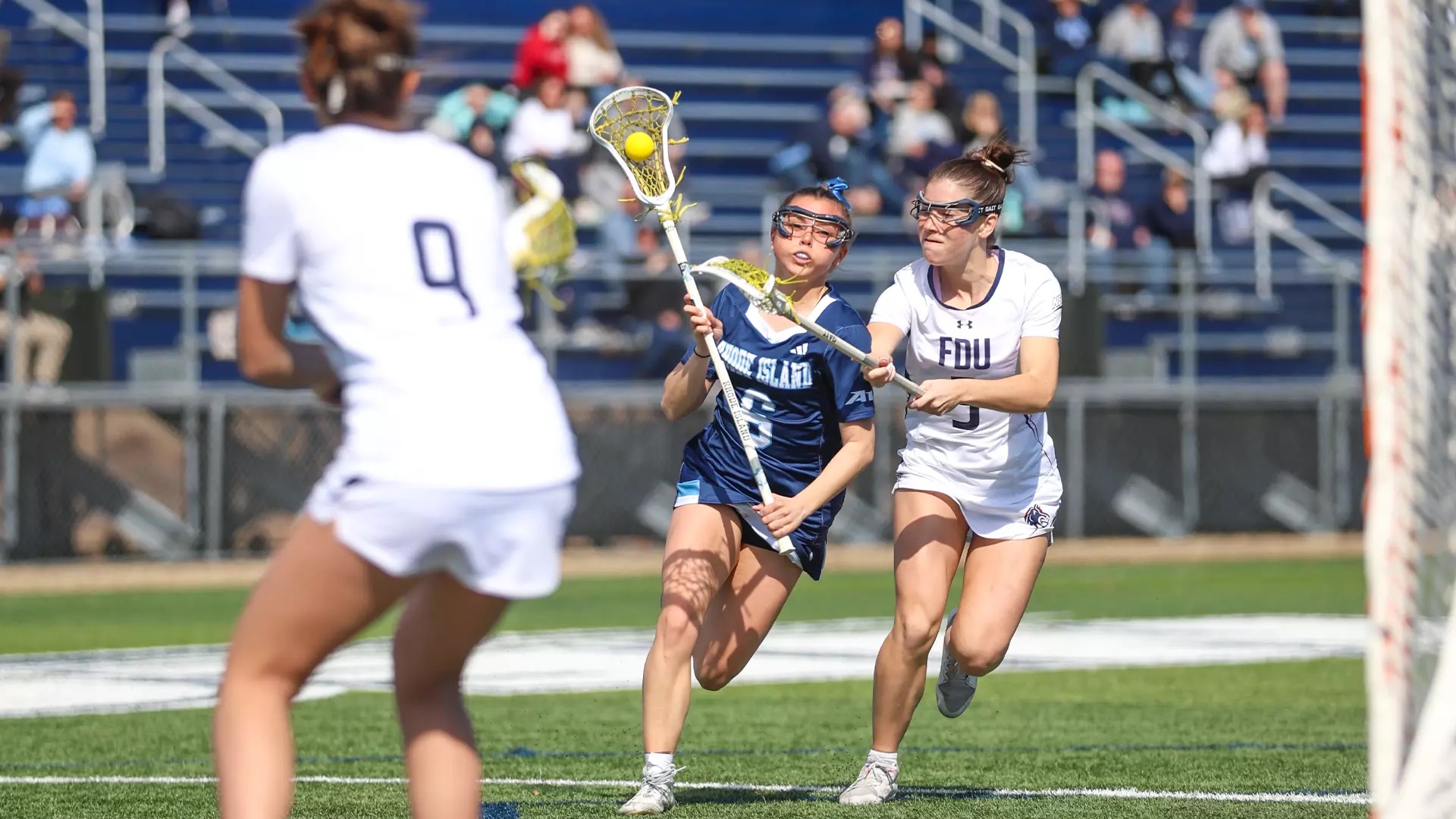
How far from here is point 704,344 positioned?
263 inches

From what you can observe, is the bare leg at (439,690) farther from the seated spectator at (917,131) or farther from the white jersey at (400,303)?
the seated spectator at (917,131)

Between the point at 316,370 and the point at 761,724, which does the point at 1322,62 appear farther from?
the point at 316,370

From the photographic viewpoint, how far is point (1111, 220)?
69.2 feet

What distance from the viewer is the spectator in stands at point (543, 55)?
19328mm

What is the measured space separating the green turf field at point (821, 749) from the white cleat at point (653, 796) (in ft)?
0.27

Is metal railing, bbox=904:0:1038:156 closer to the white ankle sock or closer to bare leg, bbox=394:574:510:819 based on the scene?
the white ankle sock

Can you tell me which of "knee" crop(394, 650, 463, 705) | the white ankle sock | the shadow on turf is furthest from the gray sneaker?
"knee" crop(394, 650, 463, 705)

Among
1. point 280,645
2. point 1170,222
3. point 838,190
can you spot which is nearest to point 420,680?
point 280,645

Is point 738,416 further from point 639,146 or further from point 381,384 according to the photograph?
point 381,384

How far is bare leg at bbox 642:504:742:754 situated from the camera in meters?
6.56

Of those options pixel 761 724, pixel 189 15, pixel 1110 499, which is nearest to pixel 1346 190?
pixel 1110 499

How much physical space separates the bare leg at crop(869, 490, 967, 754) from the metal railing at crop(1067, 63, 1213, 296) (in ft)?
50.5

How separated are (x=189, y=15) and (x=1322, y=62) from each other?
1345cm

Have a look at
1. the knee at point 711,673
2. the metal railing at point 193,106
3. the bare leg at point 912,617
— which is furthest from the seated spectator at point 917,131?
the knee at point 711,673
